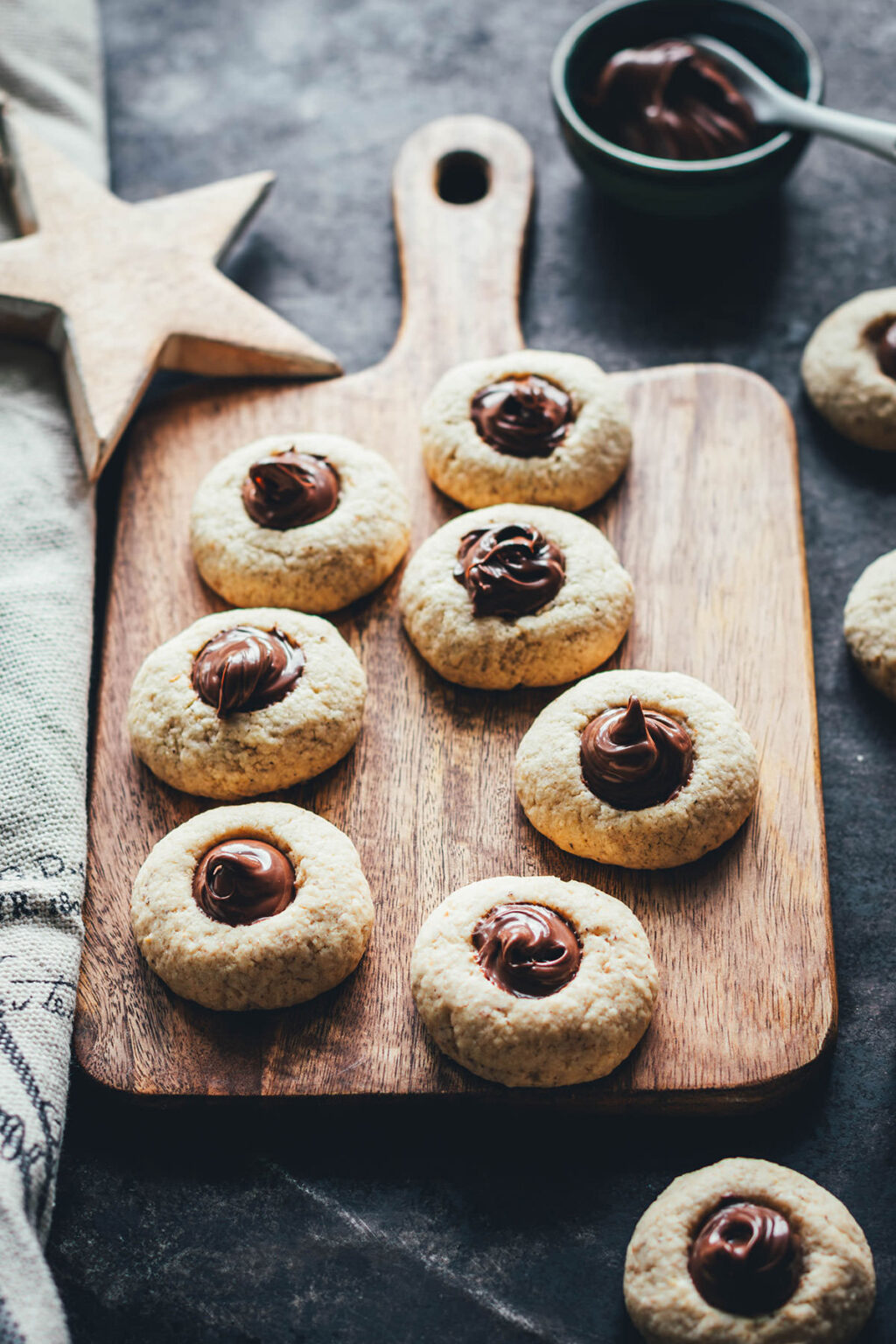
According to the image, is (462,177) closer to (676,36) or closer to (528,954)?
(676,36)

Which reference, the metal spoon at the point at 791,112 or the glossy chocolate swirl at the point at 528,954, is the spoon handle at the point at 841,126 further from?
the glossy chocolate swirl at the point at 528,954

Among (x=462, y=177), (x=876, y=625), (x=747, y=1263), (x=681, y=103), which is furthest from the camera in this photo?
(x=462, y=177)

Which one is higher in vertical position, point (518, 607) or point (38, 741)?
point (518, 607)

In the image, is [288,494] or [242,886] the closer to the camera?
[242,886]

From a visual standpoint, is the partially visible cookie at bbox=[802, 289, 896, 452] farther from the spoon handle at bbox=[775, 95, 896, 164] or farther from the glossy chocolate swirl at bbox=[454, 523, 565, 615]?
the glossy chocolate swirl at bbox=[454, 523, 565, 615]

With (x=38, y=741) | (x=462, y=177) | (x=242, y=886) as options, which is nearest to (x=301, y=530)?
(x=38, y=741)

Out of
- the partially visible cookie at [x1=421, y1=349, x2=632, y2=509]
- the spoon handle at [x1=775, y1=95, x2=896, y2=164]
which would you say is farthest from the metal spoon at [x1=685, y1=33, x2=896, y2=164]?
the partially visible cookie at [x1=421, y1=349, x2=632, y2=509]

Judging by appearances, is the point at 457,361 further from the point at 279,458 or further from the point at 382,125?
the point at 382,125
